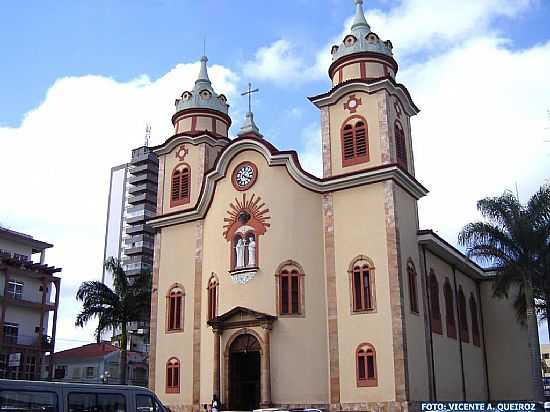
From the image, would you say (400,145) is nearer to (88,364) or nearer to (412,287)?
(412,287)

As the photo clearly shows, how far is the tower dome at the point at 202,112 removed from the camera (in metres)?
37.3

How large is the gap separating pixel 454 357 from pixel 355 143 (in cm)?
1207

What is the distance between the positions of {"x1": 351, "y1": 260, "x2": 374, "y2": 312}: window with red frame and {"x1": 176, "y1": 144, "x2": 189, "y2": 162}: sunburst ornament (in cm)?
1269

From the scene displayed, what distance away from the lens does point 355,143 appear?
30656 mm

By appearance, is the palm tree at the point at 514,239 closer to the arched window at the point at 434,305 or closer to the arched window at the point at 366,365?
the arched window at the point at 434,305

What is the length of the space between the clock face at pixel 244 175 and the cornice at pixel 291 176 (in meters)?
0.70

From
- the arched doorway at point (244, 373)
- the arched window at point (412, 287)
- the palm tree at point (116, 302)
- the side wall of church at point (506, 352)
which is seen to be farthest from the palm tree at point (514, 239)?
the palm tree at point (116, 302)

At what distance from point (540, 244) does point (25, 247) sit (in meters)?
37.5

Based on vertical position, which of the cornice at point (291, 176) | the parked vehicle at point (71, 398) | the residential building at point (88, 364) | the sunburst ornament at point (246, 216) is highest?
the cornice at point (291, 176)

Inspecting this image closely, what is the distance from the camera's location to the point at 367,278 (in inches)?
1114

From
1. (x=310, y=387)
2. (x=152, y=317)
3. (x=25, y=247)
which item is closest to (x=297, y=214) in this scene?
(x=310, y=387)

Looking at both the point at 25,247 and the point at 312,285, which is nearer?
the point at 312,285

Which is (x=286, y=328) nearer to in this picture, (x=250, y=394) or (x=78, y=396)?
(x=250, y=394)

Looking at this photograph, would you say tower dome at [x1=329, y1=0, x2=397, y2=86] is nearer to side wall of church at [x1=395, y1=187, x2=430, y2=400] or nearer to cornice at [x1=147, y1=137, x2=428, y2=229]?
cornice at [x1=147, y1=137, x2=428, y2=229]
